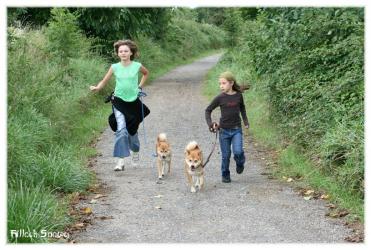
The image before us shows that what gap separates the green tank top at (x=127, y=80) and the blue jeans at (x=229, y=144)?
1505 mm

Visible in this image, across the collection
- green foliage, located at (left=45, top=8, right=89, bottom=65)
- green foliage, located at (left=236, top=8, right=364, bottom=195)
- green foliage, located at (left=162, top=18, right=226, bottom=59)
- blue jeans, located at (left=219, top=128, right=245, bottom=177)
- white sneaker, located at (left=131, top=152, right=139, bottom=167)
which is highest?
green foliage, located at (left=162, top=18, right=226, bottom=59)

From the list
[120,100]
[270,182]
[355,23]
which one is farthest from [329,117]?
[120,100]

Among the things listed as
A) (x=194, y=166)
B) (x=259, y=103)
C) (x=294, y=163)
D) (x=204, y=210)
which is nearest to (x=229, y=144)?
(x=194, y=166)

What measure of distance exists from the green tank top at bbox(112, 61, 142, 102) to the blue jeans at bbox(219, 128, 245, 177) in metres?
1.50

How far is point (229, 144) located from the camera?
24.9ft

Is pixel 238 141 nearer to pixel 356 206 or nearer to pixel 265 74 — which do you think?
pixel 356 206

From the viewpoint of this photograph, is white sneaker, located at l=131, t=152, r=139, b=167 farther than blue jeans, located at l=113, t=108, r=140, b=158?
Yes

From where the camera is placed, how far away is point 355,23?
8.94 m

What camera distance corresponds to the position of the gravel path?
5336mm

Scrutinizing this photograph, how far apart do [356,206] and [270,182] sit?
5.51 ft

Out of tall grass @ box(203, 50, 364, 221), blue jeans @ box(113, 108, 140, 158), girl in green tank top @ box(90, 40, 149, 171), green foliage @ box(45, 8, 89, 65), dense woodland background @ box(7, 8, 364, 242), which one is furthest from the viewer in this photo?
green foliage @ box(45, 8, 89, 65)

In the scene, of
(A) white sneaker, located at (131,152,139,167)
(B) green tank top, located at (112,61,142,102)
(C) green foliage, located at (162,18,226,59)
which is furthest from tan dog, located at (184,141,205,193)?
(C) green foliage, located at (162,18,226,59)

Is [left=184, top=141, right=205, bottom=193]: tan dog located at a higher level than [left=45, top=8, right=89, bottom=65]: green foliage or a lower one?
lower

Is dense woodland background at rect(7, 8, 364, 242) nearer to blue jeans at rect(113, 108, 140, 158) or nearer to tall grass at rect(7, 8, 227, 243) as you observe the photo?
tall grass at rect(7, 8, 227, 243)
